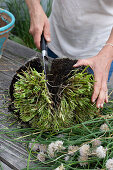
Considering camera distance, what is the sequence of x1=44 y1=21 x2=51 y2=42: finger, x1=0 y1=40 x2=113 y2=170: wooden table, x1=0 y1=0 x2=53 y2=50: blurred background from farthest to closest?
x1=0 y1=0 x2=53 y2=50: blurred background < x1=44 y1=21 x2=51 y2=42: finger < x1=0 y1=40 x2=113 y2=170: wooden table

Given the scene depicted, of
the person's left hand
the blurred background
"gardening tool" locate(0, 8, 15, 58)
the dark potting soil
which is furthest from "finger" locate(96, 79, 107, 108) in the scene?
the blurred background

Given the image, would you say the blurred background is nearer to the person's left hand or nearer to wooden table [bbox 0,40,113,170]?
wooden table [bbox 0,40,113,170]

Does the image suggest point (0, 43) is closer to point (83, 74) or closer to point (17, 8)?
point (83, 74)

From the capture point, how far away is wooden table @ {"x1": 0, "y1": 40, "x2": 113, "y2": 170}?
0.60 m

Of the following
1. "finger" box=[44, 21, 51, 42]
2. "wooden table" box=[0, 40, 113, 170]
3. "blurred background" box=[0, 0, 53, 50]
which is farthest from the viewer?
"blurred background" box=[0, 0, 53, 50]

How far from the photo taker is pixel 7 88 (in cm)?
84

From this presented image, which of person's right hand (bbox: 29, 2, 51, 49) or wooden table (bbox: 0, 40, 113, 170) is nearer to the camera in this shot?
wooden table (bbox: 0, 40, 113, 170)

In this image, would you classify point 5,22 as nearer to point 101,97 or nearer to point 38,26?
point 38,26

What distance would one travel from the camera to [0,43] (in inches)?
35.6

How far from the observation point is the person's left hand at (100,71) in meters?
0.67

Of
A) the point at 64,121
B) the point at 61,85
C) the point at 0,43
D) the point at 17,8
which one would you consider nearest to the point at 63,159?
the point at 64,121

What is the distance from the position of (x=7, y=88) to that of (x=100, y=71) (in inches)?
16.9

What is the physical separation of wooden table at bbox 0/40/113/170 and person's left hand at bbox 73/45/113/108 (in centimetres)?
16

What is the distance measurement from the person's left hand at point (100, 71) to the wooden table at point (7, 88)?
164 mm
